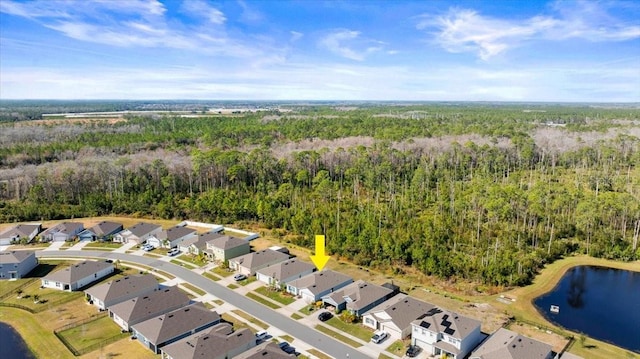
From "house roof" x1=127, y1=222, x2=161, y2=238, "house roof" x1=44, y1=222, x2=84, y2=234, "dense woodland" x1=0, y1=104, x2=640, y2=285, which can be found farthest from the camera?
"house roof" x1=44, y1=222, x2=84, y2=234

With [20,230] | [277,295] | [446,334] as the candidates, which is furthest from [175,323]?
[20,230]

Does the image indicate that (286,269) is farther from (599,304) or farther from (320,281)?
(599,304)

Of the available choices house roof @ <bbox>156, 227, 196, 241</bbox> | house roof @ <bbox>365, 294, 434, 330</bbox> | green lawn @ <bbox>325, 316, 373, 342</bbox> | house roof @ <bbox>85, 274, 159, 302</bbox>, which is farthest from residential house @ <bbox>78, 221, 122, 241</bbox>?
house roof @ <bbox>365, 294, 434, 330</bbox>

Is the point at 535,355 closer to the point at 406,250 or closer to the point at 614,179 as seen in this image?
the point at 406,250

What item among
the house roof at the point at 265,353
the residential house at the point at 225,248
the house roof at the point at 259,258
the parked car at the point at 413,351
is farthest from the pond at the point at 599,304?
the residential house at the point at 225,248

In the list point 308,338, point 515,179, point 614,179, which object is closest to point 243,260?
point 308,338

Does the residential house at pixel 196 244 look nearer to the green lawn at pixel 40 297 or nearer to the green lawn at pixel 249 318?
the green lawn at pixel 40 297

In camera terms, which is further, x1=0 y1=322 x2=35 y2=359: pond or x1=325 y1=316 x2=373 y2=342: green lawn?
x1=325 y1=316 x2=373 y2=342: green lawn

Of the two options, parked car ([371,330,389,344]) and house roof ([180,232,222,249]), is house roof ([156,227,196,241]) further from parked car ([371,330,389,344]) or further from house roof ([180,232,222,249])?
parked car ([371,330,389,344])
